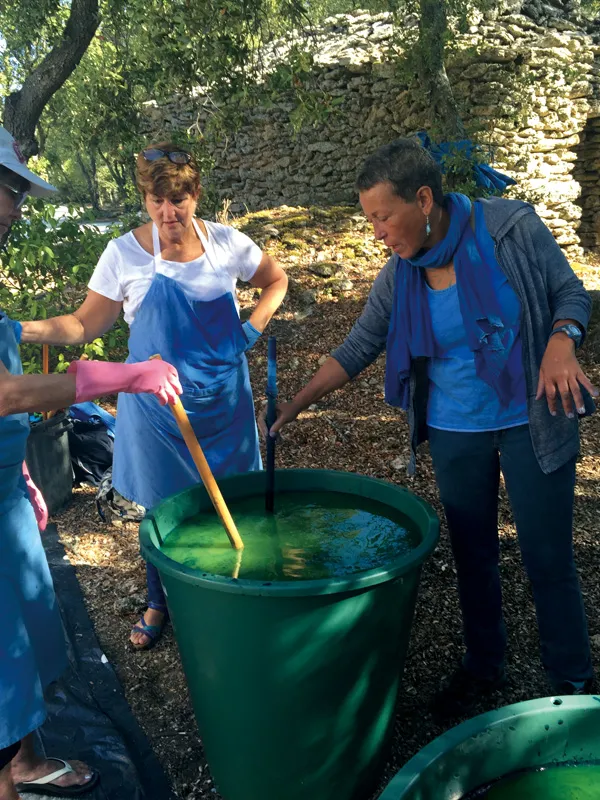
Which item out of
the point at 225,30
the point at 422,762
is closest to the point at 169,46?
the point at 225,30

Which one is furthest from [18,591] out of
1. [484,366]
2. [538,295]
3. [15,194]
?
[538,295]

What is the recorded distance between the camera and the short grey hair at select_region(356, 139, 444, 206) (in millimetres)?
2098

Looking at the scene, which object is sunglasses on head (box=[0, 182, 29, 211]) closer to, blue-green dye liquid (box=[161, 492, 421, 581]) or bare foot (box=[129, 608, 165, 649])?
blue-green dye liquid (box=[161, 492, 421, 581])

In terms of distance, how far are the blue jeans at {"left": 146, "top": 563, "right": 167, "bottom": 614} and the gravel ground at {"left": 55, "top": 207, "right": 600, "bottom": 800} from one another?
0.16 m

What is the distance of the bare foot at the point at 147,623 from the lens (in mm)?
3219

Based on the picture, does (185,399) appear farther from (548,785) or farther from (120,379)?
(548,785)

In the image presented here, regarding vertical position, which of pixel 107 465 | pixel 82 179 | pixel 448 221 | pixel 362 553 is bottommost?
pixel 107 465

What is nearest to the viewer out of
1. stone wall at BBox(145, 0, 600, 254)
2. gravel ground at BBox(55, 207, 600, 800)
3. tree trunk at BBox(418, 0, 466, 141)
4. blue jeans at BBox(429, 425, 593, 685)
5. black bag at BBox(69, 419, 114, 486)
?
blue jeans at BBox(429, 425, 593, 685)

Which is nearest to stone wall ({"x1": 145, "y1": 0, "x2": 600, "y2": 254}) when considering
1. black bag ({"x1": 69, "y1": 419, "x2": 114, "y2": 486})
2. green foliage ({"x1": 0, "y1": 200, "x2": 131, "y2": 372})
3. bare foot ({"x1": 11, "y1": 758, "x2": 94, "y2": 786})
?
green foliage ({"x1": 0, "y1": 200, "x2": 131, "y2": 372})

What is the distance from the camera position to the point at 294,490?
2533 millimetres

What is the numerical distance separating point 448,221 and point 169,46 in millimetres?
3418

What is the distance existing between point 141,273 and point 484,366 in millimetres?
1293

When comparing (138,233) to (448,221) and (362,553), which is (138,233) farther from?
(362,553)

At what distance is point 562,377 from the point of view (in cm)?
200
